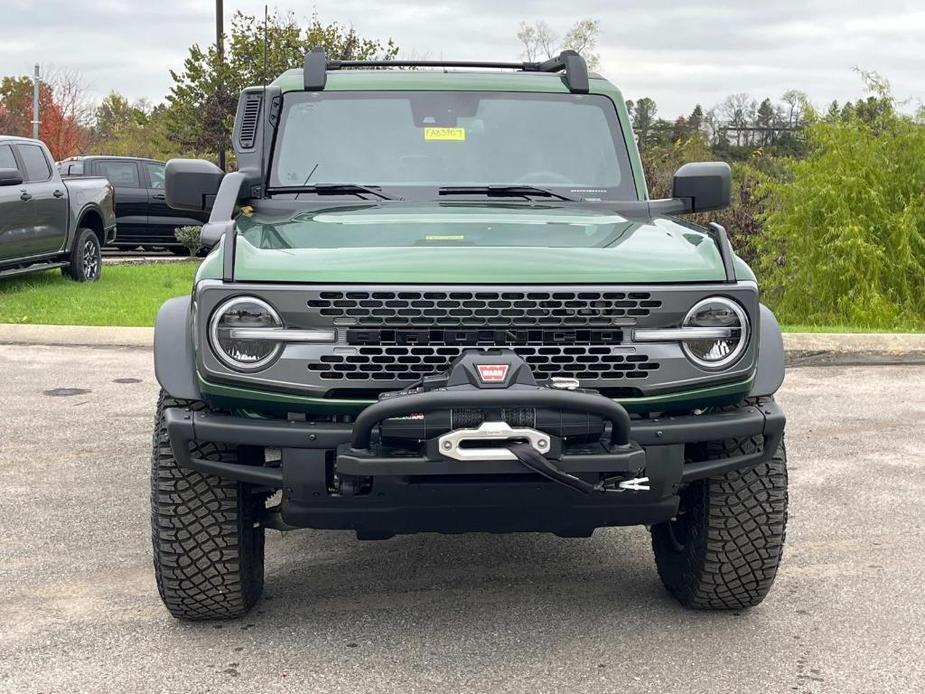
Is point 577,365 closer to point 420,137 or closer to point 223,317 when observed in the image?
point 223,317

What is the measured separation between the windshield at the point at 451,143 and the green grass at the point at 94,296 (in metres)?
6.54

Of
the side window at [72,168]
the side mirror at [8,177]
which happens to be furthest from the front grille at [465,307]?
the side window at [72,168]

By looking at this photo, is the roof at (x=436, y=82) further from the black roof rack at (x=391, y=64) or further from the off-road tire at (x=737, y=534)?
the off-road tire at (x=737, y=534)

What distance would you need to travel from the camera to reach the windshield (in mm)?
5082

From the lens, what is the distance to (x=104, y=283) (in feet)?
49.3

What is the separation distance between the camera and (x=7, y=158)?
13344 millimetres

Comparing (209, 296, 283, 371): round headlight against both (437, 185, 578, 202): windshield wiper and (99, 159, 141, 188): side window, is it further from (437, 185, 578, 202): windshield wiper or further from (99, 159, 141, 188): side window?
(99, 159, 141, 188): side window

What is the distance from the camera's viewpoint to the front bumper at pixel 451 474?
3.44 metres

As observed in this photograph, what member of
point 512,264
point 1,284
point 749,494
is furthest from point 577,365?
point 1,284

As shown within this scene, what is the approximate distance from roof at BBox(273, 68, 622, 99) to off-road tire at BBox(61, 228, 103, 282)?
32.0ft

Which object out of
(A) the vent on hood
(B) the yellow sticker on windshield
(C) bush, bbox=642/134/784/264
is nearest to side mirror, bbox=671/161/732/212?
(B) the yellow sticker on windshield

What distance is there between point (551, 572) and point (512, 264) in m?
1.54

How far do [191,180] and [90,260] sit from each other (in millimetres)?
10748

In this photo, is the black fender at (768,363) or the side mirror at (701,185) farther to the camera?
the side mirror at (701,185)
